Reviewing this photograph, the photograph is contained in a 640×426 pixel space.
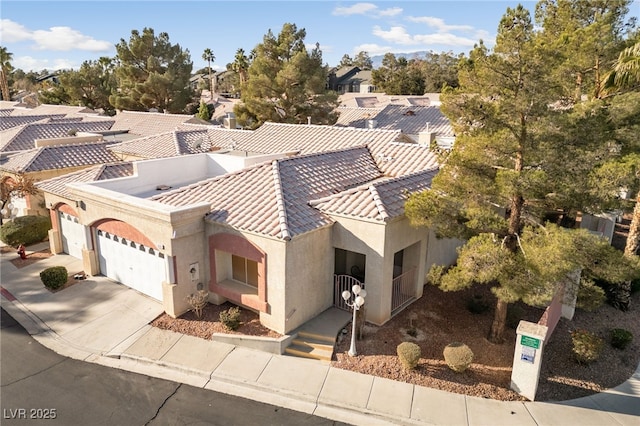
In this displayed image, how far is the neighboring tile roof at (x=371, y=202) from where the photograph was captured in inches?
657

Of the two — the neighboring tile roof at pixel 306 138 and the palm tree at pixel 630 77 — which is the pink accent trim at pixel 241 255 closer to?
the neighboring tile roof at pixel 306 138

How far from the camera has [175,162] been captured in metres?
24.3

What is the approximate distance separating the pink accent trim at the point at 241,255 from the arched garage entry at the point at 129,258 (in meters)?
1.90

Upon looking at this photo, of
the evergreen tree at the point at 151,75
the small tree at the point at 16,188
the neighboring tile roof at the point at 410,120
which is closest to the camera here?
the small tree at the point at 16,188

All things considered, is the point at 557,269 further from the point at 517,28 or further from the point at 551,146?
the point at 517,28

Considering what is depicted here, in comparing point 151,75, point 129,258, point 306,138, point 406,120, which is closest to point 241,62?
point 151,75

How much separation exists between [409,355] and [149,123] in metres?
38.2

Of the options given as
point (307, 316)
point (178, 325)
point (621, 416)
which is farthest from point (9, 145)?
point (621, 416)

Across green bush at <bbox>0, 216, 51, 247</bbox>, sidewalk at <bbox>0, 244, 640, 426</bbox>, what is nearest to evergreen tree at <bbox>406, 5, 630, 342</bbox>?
sidewalk at <bbox>0, 244, 640, 426</bbox>

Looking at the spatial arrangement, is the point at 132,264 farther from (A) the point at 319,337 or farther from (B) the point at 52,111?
(B) the point at 52,111

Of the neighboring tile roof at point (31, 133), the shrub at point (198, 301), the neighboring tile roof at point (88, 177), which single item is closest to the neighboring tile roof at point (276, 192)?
the shrub at point (198, 301)

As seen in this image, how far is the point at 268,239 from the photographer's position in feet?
51.6

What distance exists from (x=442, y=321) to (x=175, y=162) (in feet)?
53.9

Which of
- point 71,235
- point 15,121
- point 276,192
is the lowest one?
point 71,235
